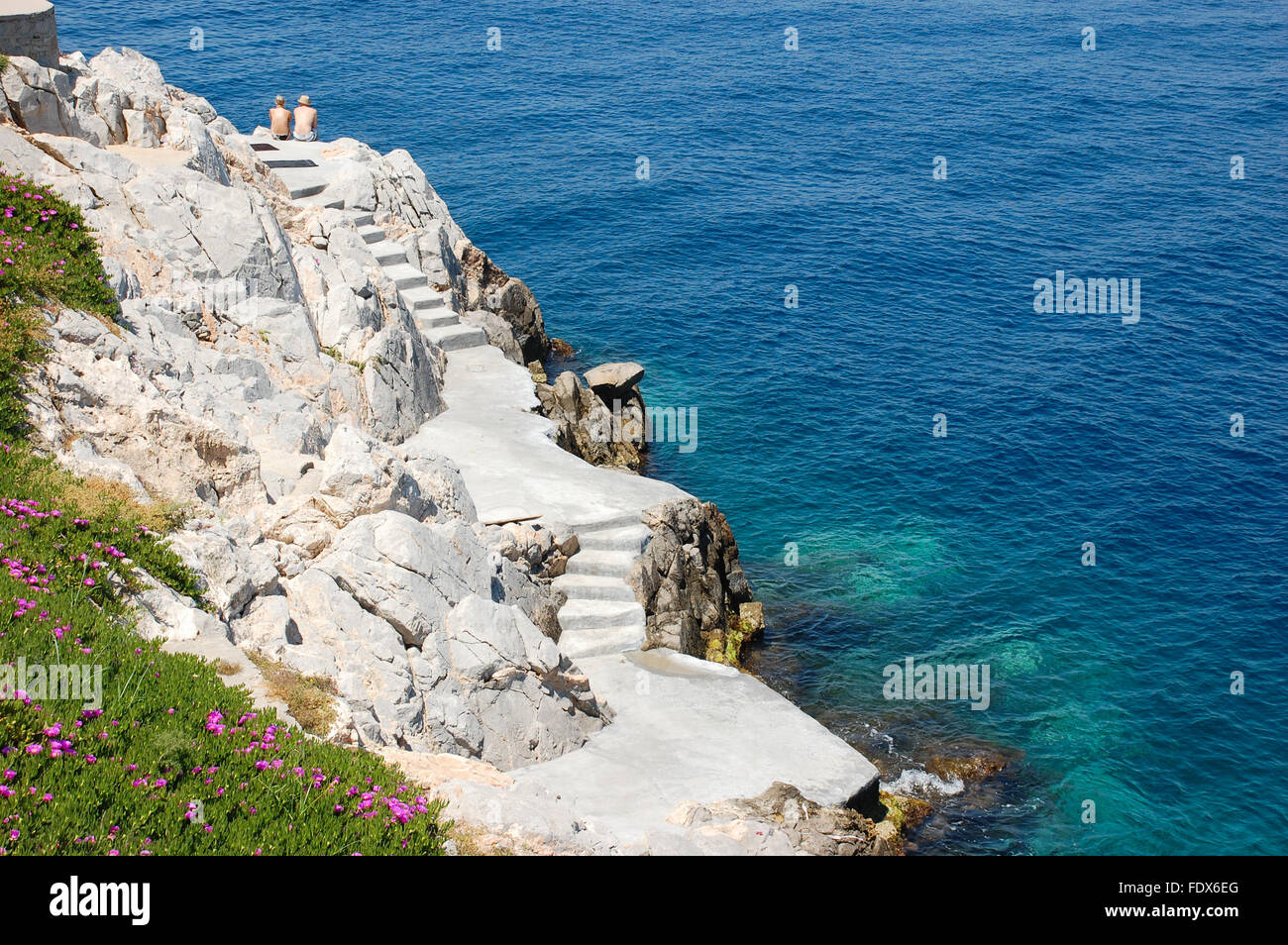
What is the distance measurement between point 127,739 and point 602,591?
1843cm

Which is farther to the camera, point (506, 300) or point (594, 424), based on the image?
point (506, 300)

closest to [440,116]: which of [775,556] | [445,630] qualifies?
[775,556]

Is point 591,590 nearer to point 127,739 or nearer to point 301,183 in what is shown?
point 127,739

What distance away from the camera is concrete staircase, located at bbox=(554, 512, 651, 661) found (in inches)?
1270

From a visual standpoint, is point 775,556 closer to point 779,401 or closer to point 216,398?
point 779,401

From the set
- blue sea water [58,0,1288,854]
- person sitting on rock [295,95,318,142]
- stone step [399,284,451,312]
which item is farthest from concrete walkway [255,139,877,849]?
person sitting on rock [295,95,318,142]

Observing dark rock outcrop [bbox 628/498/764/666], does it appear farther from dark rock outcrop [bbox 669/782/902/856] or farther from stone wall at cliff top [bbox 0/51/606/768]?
dark rock outcrop [bbox 669/782/902/856]

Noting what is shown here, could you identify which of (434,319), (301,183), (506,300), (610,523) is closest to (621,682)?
(610,523)

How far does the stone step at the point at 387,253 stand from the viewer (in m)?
47.1

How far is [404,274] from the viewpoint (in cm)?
4709

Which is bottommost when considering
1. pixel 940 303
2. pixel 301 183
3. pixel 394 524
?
pixel 940 303

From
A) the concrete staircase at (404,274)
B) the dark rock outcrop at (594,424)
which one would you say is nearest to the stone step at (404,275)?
the concrete staircase at (404,274)

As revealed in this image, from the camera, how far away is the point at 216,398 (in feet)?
94.4

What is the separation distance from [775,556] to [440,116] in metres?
56.9
